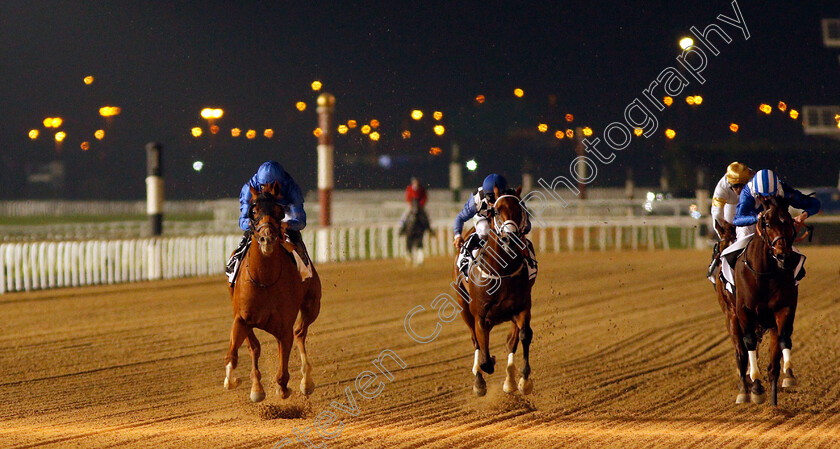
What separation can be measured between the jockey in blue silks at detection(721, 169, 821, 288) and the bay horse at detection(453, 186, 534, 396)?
5.18 feet

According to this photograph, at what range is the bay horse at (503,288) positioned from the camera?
729 centimetres

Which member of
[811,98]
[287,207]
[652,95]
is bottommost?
[287,207]

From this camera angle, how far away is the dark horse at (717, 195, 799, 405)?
6.75 meters

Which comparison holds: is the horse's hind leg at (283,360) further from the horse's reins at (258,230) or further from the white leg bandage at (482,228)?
the white leg bandage at (482,228)

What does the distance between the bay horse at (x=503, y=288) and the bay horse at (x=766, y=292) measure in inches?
62.9

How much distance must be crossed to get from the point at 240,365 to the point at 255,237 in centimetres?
331

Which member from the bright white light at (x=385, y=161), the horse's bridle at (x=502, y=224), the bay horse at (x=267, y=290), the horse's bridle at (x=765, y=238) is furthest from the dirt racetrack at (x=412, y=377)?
the bright white light at (x=385, y=161)

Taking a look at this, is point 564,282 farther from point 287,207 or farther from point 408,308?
point 287,207

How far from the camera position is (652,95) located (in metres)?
10.6

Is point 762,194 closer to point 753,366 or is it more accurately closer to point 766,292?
point 766,292

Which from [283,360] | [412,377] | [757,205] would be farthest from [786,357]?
[283,360]

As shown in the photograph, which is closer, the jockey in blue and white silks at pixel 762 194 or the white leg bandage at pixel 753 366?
the jockey in blue and white silks at pixel 762 194

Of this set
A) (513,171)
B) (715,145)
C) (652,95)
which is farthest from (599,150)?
(513,171)

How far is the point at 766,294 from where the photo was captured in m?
7.08
